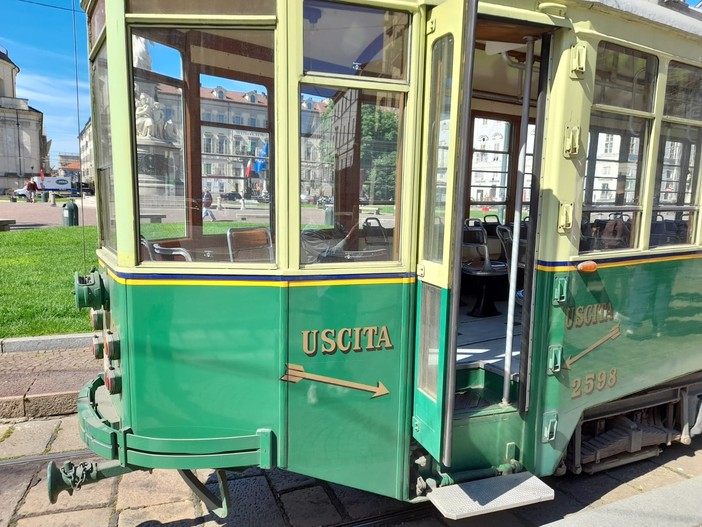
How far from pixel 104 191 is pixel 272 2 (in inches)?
63.4

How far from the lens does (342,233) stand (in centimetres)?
271

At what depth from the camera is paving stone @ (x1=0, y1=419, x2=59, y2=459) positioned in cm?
411

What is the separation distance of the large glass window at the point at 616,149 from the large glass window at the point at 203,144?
1.77m

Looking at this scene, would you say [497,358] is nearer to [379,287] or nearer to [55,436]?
[379,287]

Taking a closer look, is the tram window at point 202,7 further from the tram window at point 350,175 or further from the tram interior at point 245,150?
the tram window at point 350,175

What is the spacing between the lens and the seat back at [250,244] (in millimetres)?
2635

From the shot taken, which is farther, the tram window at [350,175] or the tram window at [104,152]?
the tram window at [104,152]

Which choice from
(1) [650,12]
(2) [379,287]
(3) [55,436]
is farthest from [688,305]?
(3) [55,436]

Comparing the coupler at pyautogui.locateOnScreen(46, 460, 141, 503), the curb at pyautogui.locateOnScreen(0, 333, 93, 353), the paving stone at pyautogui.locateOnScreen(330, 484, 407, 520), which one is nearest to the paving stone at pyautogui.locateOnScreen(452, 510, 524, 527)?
the paving stone at pyautogui.locateOnScreen(330, 484, 407, 520)

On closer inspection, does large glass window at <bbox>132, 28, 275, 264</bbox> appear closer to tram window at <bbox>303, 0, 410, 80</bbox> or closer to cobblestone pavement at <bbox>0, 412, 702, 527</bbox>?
tram window at <bbox>303, 0, 410, 80</bbox>

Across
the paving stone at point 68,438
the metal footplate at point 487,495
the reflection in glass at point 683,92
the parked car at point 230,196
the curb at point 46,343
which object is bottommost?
the paving stone at point 68,438

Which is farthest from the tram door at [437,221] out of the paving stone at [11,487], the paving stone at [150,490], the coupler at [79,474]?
the paving stone at [11,487]

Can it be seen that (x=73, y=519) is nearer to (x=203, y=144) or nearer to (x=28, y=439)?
(x=28, y=439)

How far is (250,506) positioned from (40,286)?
237 inches
